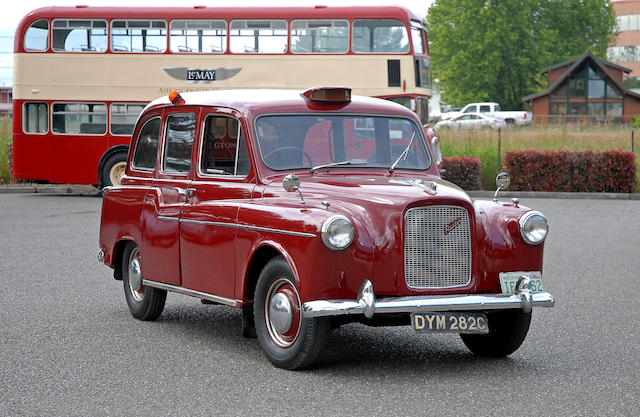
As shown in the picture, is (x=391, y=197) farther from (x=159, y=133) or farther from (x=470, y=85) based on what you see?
(x=470, y=85)

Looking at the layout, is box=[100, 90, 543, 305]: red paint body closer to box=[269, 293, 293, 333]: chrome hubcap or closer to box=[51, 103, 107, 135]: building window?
box=[269, 293, 293, 333]: chrome hubcap

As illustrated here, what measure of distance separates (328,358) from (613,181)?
831 inches

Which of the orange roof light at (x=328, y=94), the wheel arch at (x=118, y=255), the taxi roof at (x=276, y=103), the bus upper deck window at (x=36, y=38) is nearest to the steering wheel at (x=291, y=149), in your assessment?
the taxi roof at (x=276, y=103)

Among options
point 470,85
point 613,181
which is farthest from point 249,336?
point 470,85

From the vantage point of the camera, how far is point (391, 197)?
6.49 m

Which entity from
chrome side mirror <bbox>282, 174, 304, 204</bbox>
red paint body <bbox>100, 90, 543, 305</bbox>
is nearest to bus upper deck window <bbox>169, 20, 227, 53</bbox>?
red paint body <bbox>100, 90, 543, 305</bbox>

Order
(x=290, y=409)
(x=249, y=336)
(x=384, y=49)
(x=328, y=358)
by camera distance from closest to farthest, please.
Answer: (x=290, y=409)
(x=328, y=358)
(x=249, y=336)
(x=384, y=49)

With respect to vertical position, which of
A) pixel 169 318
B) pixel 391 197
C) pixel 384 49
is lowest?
pixel 169 318

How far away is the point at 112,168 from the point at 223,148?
57.0 feet

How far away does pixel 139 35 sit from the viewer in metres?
24.6

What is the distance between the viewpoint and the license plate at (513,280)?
662cm

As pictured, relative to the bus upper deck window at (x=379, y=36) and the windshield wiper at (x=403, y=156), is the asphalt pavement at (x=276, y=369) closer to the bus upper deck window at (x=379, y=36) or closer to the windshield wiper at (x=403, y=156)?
the windshield wiper at (x=403, y=156)

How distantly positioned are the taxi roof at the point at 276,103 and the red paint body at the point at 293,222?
0.04 ft

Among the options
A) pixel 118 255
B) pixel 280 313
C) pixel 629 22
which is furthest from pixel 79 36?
pixel 629 22
